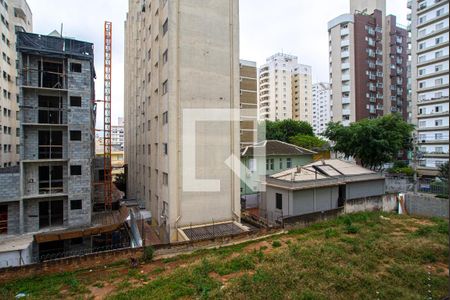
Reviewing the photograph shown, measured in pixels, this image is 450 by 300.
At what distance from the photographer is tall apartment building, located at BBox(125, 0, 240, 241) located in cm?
1612

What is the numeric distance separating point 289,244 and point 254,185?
11.2 m

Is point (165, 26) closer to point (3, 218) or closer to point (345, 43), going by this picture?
point (3, 218)

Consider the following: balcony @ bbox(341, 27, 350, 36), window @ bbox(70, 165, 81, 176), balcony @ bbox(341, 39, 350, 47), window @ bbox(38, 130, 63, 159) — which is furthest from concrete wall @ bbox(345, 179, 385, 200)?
balcony @ bbox(341, 27, 350, 36)

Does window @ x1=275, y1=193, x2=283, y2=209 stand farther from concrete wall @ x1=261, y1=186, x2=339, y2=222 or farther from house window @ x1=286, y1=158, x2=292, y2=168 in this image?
house window @ x1=286, y1=158, x2=292, y2=168

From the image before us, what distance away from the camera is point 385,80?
2015 inches

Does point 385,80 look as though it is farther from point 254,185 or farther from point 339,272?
point 339,272

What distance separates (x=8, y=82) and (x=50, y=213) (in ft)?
82.0

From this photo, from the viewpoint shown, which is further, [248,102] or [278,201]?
[248,102]

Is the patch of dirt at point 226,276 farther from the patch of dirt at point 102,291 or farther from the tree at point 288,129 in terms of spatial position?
the tree at point 288,129

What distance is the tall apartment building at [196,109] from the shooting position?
16.1 m

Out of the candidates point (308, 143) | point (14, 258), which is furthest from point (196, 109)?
point (308, 143)

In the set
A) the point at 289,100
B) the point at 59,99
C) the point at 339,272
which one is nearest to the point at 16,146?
the point at 59,99

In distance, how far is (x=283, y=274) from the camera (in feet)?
31.8

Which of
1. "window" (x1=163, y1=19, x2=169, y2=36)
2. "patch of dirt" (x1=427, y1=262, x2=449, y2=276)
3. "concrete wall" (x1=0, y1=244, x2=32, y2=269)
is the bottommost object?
"concrete wall" (x1=0, y1=244, x2=32, y2=269)
